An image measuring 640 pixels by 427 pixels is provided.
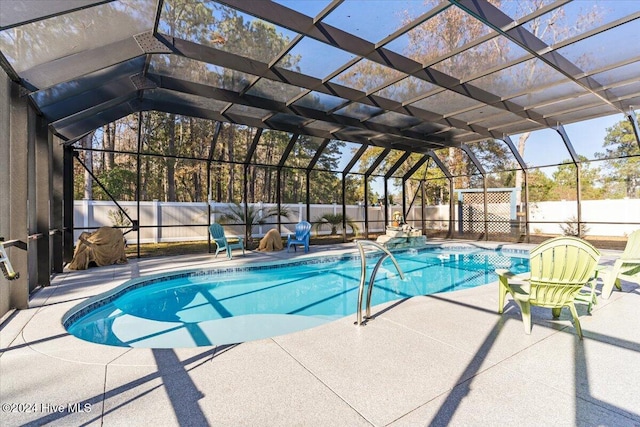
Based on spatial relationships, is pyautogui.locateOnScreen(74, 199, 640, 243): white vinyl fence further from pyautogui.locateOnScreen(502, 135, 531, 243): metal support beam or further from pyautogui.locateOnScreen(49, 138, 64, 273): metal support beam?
pyautogui.locateOnScreen(49, 138, 64, 273): metal support beam

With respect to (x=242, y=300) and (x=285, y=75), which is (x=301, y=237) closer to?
(x=242, y=300)

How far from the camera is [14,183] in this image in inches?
137

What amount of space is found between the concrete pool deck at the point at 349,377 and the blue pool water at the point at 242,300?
3.14 ft

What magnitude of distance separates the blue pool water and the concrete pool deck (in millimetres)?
957

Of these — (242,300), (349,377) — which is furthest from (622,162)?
(349,377)

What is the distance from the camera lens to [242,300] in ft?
17.9

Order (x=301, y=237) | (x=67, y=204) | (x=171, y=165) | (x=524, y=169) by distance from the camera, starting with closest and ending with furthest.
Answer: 1. (x=67, y=204)
2. (x=301, y=237)
3. (x=524, y=169)
4. (x=171, y=165)

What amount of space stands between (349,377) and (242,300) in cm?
373

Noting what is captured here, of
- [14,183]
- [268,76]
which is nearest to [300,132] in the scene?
[268,76]

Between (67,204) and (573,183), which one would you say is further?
(573,183)

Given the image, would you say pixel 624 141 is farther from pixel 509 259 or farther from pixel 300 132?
pixel 300 132

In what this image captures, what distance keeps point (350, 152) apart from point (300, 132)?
5.33 metres

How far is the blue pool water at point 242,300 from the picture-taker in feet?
12.7

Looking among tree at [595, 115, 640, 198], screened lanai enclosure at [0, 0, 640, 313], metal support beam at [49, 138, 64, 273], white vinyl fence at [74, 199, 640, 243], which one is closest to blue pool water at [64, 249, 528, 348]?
screened lanai enclosure at [0, 0, 640, 313]
